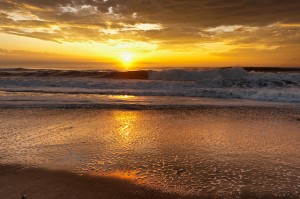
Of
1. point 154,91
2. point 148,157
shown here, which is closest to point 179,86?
point 154,91

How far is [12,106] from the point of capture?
10.4 metres

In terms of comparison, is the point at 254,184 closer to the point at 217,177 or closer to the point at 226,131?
the point at 217,177

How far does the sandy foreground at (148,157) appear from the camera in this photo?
3.80m

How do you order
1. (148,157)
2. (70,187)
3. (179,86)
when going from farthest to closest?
(179,86), (148,157), (70,187)

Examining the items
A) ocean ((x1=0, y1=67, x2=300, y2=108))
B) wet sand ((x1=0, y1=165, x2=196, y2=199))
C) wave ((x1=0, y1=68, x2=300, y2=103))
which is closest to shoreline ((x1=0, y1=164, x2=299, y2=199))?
wet sand ((x1=0, y1=165, x2=196, y2=199))

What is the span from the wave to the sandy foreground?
6.08 metres

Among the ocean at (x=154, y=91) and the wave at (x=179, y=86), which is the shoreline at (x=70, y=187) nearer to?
the ocean at (x=154, y=91)

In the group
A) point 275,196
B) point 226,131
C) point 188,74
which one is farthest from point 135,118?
point 188,74

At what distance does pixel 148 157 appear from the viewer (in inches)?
197

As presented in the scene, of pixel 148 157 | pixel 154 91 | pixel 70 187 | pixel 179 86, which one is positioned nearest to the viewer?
pixel 70 187

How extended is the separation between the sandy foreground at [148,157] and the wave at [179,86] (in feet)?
19.9

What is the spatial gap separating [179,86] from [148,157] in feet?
48.2

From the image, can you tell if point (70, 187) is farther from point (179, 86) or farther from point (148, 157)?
point (179, 86)

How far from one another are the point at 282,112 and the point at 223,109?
6.20 feet
